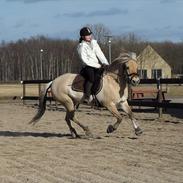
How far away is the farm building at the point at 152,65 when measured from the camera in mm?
95625

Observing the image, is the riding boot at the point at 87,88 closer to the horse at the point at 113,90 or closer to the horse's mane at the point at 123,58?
the horse at the point at 113,90

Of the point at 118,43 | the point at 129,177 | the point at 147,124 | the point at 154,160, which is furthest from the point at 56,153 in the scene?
the point at 118,43

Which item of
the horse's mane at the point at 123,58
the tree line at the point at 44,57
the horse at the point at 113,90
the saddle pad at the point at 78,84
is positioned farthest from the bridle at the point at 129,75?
the tree line at the point at 44,57

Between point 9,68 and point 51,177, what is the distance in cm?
12635

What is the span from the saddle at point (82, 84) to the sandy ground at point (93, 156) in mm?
1071

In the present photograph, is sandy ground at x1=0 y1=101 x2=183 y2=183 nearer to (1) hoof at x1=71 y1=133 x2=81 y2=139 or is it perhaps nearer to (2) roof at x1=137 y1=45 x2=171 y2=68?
(1) hoof at x1=71 y1=133 x2=81 y2=139

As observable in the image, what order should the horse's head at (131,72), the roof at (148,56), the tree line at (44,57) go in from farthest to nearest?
the tree line at (44,57) < the roof at (148,56) < the horse's head at (131,72)

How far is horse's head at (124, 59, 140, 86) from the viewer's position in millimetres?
11273

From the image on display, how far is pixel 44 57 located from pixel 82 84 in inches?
4545

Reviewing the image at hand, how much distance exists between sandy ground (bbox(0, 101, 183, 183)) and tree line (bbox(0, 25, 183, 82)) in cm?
9440

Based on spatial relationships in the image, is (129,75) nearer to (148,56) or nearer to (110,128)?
(110,128)

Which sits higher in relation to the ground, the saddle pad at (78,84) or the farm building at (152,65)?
the saddle pad at (78,84)

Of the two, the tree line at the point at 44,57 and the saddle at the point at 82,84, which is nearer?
the saddle at the point at 82,84

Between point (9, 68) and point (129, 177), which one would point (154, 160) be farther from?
point (9, 68)
